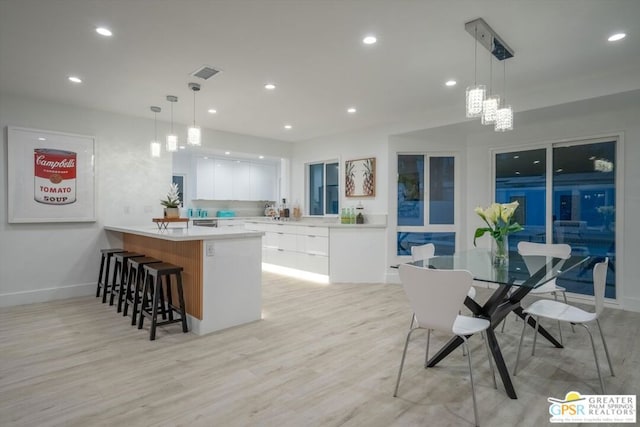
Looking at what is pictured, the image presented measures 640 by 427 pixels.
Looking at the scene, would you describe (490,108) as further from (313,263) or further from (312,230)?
(313,263)

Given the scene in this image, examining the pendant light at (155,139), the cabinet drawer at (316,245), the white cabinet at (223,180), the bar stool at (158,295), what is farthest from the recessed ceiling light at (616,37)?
the white cabinet at (223,180)

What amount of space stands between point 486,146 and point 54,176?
242 inches

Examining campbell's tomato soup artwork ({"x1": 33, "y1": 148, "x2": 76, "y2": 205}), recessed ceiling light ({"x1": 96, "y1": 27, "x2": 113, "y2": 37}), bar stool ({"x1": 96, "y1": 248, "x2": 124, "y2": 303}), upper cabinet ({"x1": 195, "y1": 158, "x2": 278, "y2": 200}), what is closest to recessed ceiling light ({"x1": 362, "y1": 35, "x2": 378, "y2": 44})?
recessed ceiling light ({"x1": 96, "y1": 27, "x2": 113, "y2": 37})

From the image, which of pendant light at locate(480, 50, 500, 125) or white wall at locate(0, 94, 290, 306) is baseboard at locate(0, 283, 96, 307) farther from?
pendant light at locate(480, 50, 500, 125)

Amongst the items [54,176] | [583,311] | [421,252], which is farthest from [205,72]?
[583,311]

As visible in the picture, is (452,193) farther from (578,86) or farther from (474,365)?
(474,365)

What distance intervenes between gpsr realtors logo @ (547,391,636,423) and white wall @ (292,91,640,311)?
2.63m

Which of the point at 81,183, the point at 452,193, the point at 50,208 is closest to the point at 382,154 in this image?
the point at 452,193

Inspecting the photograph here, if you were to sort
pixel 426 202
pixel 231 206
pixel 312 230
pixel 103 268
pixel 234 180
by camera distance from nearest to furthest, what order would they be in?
pixel 103 268 → pixel 426 202 → pixel 312 230 → pixel 234 180 → pixel 231 206

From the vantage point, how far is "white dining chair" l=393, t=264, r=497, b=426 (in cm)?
198

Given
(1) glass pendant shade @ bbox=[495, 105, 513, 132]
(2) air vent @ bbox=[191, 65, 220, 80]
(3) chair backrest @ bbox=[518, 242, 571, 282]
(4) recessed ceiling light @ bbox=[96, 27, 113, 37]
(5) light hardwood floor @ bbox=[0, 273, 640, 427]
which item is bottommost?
(5) light hardwood floor @ bbox=[0, 273, 640, 427]

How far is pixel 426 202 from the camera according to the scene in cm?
564

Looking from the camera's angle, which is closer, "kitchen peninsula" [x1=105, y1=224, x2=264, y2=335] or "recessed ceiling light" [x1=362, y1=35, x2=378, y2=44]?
"recessed ceiling light" [x1=362, y1=35, x2=378, y2=44]

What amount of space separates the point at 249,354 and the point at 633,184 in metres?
4.69
